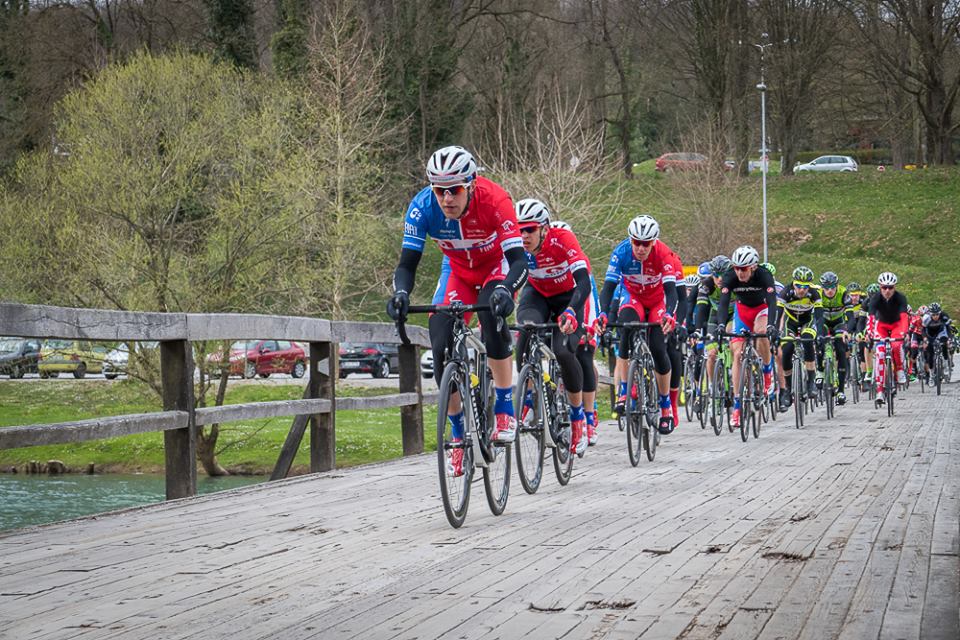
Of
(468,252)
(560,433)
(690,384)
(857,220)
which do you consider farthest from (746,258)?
(857,220)

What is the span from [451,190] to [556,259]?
10.8ft

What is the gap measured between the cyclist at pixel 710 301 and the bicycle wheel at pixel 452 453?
9411mm

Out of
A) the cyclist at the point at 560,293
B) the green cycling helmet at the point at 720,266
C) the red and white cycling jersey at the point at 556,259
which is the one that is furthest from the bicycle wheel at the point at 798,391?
the red and white cycling jersey at the point at 556,259

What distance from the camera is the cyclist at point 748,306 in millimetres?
16234

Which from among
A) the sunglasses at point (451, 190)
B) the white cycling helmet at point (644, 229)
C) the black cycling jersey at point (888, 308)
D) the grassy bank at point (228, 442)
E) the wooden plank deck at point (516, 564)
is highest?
the white cycling helmet at point (644, 229)

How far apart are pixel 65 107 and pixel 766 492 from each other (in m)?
25.7

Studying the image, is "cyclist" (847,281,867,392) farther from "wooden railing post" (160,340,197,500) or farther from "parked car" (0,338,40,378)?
"wooden railing post" (160,340,197,500)

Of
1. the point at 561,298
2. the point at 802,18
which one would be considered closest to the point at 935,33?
the point at 802,18

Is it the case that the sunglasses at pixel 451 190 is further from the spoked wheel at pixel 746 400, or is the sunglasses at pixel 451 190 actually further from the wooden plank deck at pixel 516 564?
the spoked wheel at pixel 746 400

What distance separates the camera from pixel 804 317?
20266 mm

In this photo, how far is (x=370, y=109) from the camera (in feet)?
145

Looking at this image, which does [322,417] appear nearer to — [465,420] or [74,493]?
[465,420]

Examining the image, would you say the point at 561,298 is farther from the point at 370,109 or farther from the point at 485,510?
the point at 370,109

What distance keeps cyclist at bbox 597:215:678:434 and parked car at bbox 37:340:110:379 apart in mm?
4900
